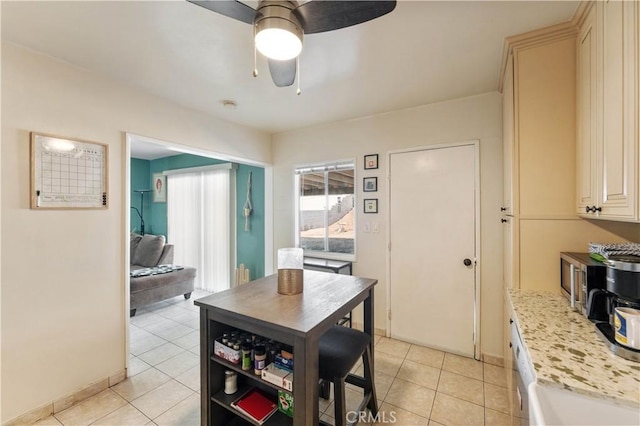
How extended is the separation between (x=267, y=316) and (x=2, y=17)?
7.21ft

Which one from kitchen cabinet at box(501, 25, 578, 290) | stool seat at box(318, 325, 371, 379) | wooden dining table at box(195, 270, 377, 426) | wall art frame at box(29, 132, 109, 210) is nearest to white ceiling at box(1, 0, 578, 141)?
kitchen cabinet at box(501, 25, 578, 290)

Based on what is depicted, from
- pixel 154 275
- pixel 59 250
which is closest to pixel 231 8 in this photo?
pixel 59 250

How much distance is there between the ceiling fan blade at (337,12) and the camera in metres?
1.04

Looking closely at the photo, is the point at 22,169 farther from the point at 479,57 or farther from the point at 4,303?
the point at 479,57

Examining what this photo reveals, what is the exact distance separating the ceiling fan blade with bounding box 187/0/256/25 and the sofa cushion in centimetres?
415

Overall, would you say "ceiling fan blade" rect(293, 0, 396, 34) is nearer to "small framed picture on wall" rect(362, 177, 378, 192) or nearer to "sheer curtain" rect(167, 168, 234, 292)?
"small framed picture on wall" rect(362, 177, 378, 192)

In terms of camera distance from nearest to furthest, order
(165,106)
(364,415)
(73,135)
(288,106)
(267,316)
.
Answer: (267,316)
(364,415)
(73,135)
(165,106)
(288,106)

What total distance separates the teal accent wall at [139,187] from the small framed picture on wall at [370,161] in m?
5.00

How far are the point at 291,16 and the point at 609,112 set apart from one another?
56.8 inches

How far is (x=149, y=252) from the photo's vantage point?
14.2 ft

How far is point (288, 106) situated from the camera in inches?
111

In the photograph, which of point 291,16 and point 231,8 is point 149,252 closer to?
point 231,8

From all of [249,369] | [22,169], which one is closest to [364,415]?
[249,369]

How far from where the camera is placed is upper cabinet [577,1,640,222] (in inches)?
40.4
